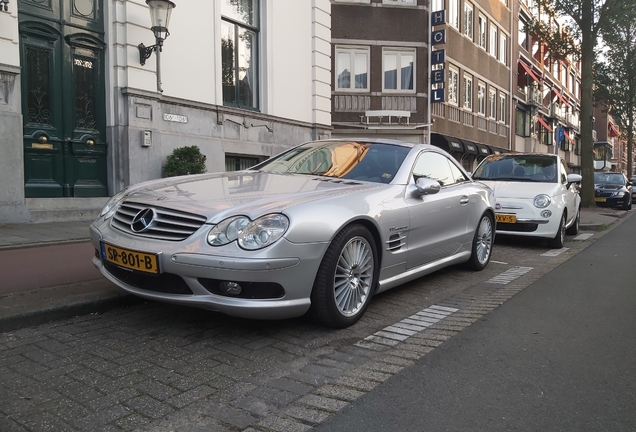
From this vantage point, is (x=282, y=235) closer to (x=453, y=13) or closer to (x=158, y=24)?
(x=158, y=24)

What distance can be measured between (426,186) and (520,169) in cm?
570

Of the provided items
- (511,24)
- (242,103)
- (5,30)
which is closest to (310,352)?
(5,30)

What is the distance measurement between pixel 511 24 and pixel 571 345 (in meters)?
33.5

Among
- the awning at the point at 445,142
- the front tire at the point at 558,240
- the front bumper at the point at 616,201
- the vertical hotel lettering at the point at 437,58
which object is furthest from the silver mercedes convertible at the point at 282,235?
the front bumper at the point at 616,201

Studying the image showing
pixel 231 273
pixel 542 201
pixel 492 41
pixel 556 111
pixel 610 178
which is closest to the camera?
pixel 231 273

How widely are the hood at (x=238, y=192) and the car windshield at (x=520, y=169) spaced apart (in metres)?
5.82

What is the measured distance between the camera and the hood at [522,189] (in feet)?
29.2

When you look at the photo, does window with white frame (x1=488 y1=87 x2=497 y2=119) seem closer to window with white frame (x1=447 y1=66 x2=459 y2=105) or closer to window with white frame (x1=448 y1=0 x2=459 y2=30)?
window with white frame (x1=447 y1=66 x2=459 y2=105)

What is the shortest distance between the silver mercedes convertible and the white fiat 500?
3.96 m

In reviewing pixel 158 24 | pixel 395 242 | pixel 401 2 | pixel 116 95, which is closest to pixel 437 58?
pixel 401 2

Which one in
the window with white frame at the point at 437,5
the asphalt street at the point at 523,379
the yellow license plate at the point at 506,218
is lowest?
the asphalt street at the point at 523,379

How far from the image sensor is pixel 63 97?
934 cm

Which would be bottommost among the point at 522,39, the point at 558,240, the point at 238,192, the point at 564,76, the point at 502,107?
the point at 558,240

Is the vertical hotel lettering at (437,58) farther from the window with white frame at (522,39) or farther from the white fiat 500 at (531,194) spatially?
the window with white frame at (522,39)
